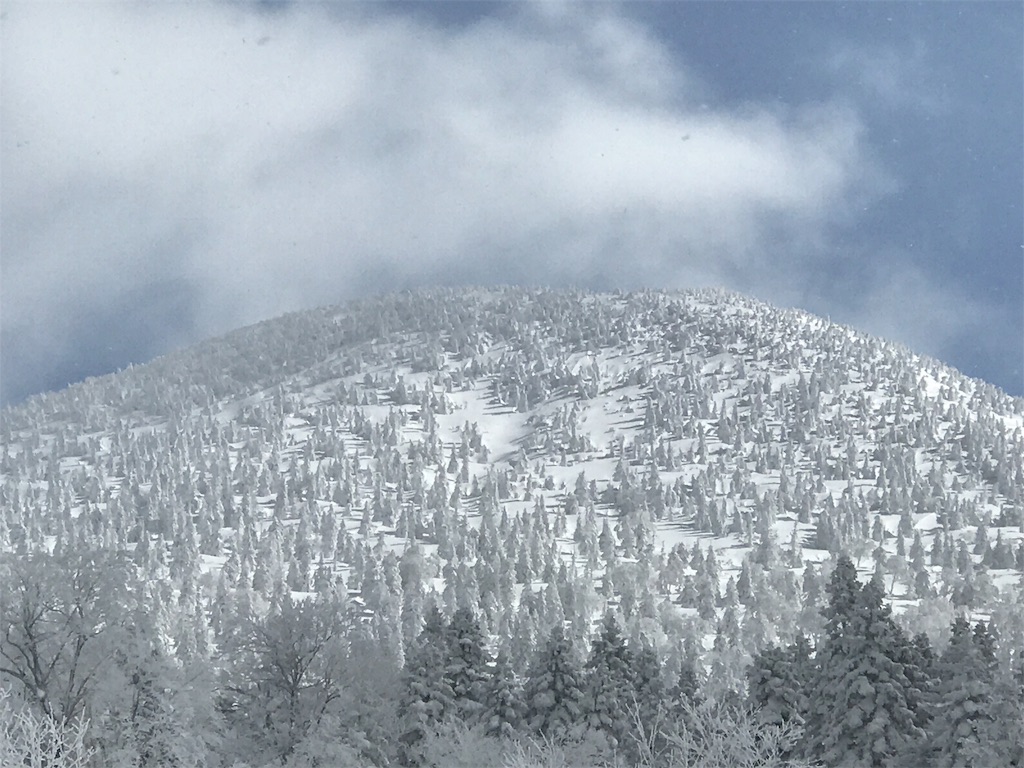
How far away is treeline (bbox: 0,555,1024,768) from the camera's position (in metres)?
37.4

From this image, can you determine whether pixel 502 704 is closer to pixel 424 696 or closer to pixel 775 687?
pixel 424 696

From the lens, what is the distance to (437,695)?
53156 millimetres

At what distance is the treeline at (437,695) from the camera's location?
123 ft

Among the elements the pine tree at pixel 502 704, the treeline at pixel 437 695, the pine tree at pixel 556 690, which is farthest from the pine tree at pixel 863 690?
the pine tree at pixel 502 704

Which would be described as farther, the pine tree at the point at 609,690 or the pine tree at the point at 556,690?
the pine tree at the point at 556,690

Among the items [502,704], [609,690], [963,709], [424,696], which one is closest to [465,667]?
[424,696]

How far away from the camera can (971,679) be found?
134 feet

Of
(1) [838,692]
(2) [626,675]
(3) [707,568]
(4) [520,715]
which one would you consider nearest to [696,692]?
(2) [626,675]

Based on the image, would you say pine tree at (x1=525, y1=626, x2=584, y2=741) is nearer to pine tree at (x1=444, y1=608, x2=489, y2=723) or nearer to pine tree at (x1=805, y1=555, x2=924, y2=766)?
pine tree at (x1=444, y1=608, x2=489, y2=723)

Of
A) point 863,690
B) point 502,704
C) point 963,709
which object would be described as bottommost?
point 502,704

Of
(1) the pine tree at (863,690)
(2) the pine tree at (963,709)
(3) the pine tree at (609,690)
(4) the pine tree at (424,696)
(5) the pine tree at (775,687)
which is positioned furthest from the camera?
(4) the pine tree at (424,696)

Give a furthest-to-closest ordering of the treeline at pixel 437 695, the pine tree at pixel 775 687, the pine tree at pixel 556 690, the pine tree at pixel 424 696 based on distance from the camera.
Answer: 1. the pine tree at pixel 424 696
2. the pine tree at pixel 556 690
3. the pine tree at pixel 775 687
4. the treeline at pixel 437 695

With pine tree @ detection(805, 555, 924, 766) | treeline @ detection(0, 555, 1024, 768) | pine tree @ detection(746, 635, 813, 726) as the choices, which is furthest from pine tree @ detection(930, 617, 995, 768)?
pine tree @ detection(746, 635, 813, 726)

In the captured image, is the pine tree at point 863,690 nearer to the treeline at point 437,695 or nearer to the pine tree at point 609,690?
the treeline at point 437,695
